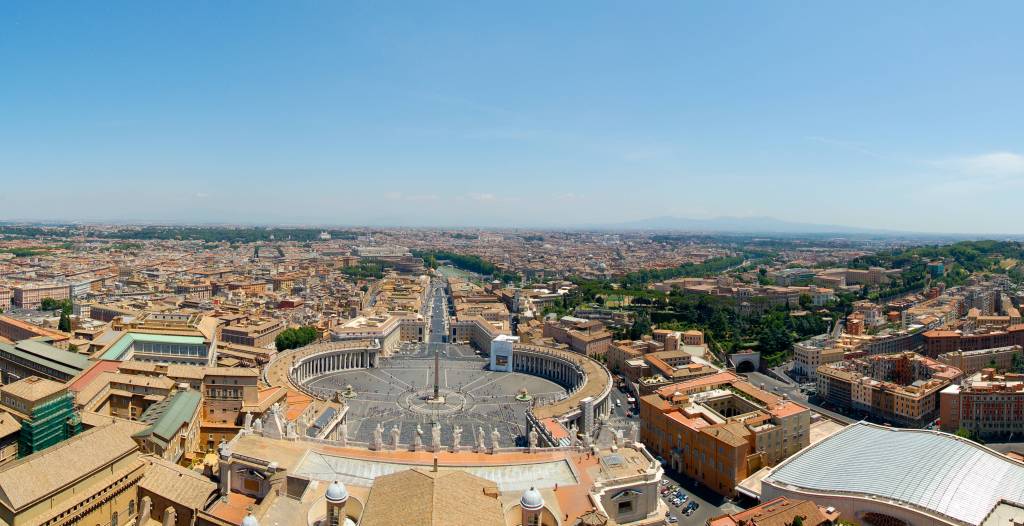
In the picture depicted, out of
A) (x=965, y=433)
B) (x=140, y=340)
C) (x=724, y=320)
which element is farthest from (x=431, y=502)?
(x=724, y=320)

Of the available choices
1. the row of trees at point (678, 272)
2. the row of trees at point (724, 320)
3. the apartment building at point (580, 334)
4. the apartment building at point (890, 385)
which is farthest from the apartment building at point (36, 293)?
the apartment building at point (890, 385)

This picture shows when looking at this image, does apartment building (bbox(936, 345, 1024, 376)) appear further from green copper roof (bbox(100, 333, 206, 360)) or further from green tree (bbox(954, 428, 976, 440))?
green copper roof (bbox(100, 333, 206, 360))

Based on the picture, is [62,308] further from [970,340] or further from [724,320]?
[970,340]

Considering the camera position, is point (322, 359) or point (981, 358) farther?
point (322, 359)

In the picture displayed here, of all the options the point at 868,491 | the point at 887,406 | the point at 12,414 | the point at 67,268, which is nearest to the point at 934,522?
the point at 868,491

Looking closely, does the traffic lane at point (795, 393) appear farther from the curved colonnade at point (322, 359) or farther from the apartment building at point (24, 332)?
the apartment building at point (24, 332)

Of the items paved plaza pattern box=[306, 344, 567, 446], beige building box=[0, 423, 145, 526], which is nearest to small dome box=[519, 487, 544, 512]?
beige building box=[0, 423, 145, 526]
